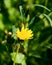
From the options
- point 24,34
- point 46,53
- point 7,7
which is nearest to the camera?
point 24,34

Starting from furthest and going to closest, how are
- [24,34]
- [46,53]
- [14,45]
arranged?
[46,53] < [14,45] < [24,34]

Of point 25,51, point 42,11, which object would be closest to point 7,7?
point 42,11

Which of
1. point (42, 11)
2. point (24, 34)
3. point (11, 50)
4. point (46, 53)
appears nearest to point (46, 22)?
point (42, 11)

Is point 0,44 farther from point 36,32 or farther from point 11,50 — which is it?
point 36,32

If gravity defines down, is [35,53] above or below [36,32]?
below

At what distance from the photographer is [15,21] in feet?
6.42

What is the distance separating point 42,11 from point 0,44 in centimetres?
40

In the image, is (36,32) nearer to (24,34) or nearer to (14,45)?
(14,45)

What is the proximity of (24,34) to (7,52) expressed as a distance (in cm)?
41

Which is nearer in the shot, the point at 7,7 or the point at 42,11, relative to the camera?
the point at 42,11

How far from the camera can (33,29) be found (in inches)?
66.3

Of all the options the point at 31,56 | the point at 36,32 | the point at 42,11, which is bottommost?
the point at 31,56

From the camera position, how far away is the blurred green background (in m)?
1.76

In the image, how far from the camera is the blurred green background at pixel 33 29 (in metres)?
1.76
